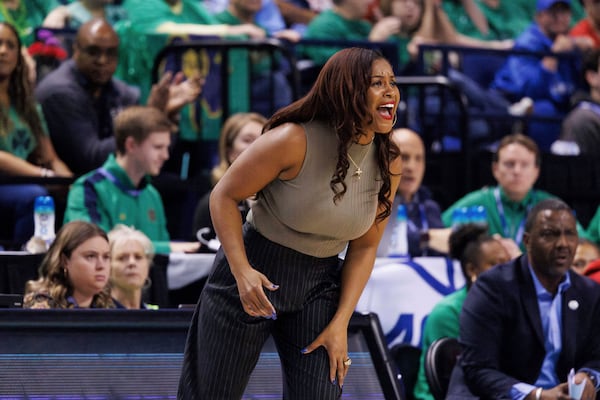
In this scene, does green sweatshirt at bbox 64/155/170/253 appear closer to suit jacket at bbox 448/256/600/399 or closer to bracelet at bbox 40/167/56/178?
bracelet at bbox 40/167/56/178

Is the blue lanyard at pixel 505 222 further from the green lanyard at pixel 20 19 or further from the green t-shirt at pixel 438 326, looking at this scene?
the green lanyard at pixel 20 19

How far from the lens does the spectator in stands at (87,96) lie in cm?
785

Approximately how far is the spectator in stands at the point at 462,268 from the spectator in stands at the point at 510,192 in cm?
106

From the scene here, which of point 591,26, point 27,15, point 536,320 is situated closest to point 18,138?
point 27,15

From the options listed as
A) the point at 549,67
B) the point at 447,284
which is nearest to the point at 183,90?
the point at 447,284

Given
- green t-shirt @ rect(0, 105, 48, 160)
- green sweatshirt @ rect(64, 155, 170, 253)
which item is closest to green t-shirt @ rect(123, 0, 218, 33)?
green t-shirt @ rect(0, 105, 48, 160)

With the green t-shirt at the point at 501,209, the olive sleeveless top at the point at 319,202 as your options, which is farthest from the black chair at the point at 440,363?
the olive sleeveless top at the point at 319,202

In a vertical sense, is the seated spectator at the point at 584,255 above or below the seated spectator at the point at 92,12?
below

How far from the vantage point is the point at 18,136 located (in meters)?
7.58

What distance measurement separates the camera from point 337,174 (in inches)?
144

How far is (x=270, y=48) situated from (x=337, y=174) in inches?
188

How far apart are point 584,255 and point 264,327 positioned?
3.91 metres

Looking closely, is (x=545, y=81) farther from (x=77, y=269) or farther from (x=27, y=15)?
(x=77, y=269)

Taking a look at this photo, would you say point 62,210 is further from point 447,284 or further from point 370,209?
point 370,209
